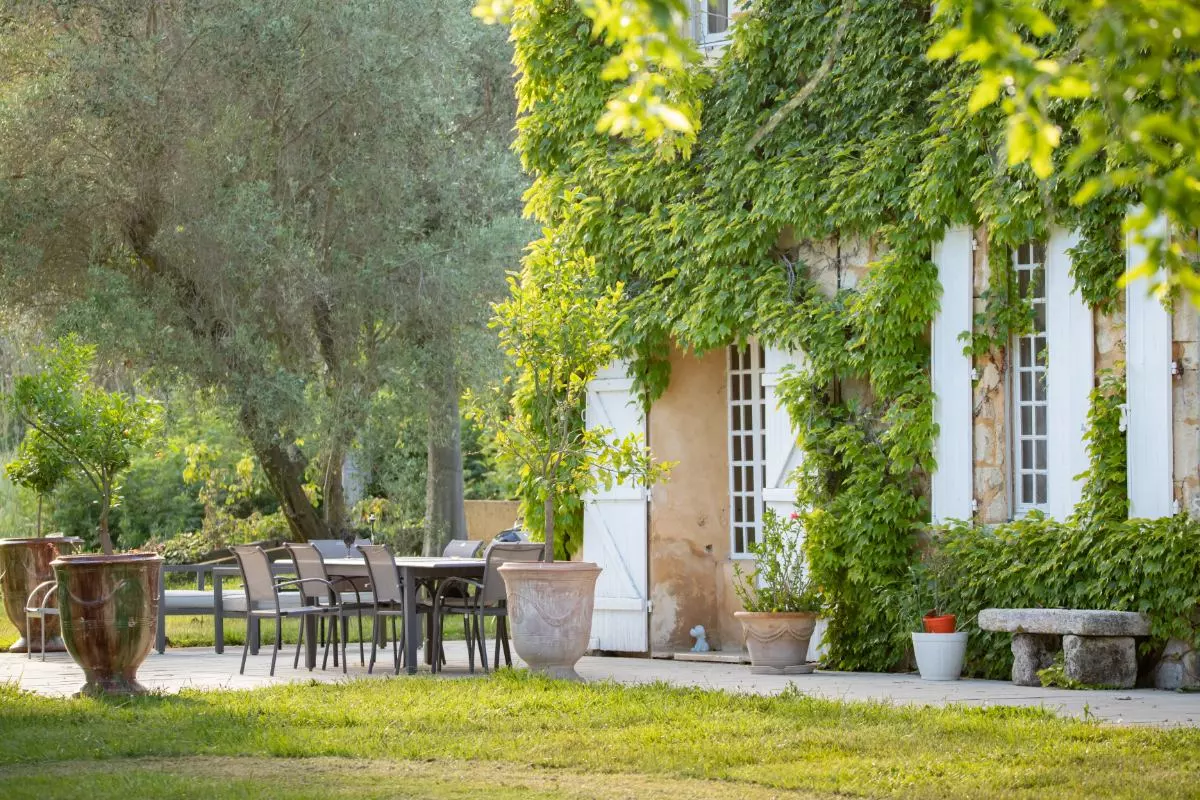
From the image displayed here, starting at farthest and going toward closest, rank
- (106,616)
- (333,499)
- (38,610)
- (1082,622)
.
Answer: (333,499) < (38,610) < (1082,622) < (106,616)

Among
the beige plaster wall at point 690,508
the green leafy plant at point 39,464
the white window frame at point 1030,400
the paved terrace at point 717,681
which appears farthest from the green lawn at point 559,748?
the beige plaster wall at point 690,508

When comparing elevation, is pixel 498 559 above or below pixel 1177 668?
above

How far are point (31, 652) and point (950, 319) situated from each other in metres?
7.17

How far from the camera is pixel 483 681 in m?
8.73

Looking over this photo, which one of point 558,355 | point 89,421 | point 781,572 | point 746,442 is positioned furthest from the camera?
point 746,442

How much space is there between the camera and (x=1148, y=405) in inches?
348

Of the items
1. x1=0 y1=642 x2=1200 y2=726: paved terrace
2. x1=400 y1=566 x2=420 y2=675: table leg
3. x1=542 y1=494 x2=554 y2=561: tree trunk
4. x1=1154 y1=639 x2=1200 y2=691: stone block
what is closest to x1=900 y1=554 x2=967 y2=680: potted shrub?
x1=0 y1=642 x2=1200 y2=726: paved terrace

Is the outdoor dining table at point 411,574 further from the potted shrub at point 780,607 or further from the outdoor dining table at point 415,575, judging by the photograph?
the potted shrub at point 780,607

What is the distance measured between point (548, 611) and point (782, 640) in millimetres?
1687

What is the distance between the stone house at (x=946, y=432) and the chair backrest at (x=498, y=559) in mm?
1684

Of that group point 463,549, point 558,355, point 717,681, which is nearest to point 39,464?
point 463,549

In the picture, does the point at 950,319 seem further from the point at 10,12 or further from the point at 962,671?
the point at 10,12

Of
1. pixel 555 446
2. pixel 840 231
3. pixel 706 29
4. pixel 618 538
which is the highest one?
pixel 706 29

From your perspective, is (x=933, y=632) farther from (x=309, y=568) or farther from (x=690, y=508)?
(x=309, y=568)
